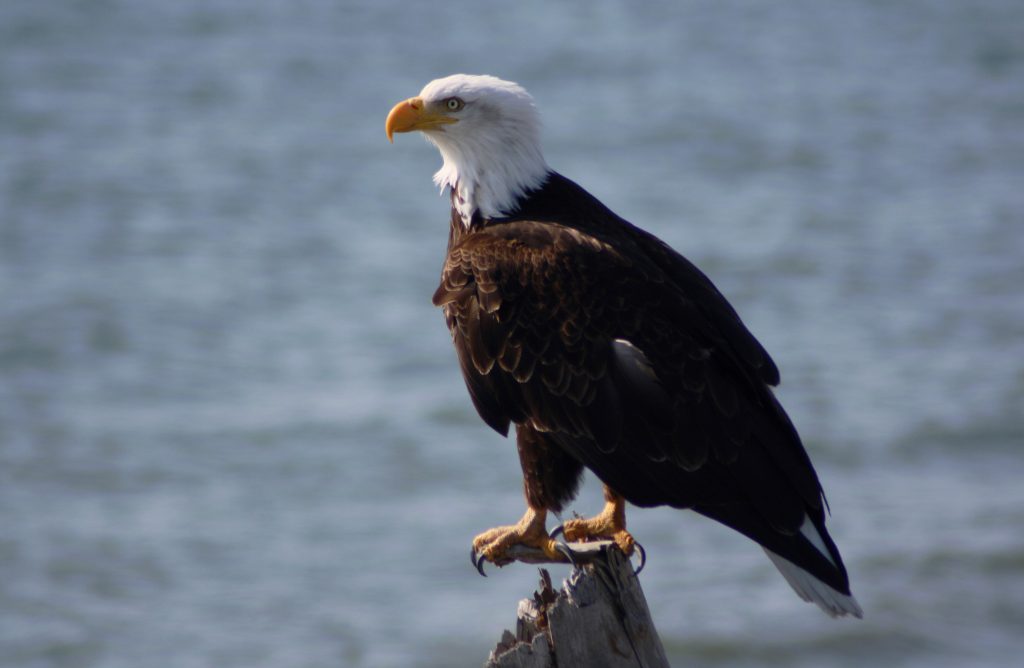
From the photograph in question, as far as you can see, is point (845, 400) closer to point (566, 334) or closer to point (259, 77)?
point (566, 334)

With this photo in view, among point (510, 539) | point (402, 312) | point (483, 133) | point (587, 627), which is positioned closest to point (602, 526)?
point (510, 539)

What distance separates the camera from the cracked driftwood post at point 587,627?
412 centimetres

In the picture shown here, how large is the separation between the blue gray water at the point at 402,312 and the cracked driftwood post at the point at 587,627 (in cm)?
411

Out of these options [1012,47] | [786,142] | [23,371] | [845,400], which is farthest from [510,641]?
[1012,47]

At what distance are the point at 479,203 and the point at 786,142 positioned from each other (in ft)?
35.3

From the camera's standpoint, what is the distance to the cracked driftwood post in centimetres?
412

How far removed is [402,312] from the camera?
11.9 m

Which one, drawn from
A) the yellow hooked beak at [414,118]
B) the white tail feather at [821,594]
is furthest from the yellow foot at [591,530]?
the yellow hooked beak at [414,118]

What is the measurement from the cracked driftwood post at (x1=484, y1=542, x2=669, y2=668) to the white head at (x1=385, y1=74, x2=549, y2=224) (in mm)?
1761

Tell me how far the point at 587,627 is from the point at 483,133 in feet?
7.08

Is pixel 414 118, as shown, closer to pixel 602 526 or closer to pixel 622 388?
pixel 622 388

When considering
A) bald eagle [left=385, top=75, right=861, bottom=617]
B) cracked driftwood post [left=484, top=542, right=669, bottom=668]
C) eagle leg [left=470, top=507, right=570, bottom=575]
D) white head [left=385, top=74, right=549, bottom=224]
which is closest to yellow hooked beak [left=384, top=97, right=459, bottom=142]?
white head [left=385, top=74, right=549, bottom=224]

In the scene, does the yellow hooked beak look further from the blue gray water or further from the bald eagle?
the blue gray water

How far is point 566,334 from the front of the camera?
512cm
